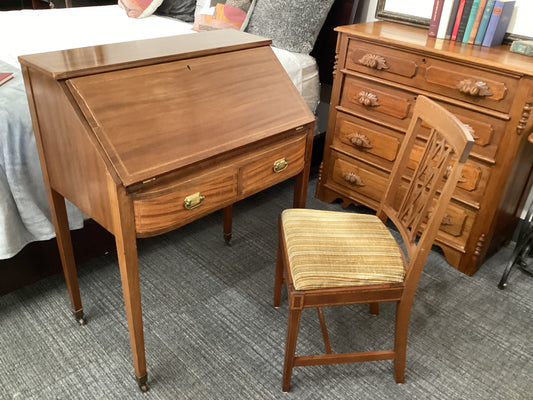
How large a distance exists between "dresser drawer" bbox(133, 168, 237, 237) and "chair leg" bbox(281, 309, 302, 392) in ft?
1.34

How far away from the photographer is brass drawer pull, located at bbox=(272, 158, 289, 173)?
1.58m

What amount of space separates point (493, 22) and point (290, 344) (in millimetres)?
1605

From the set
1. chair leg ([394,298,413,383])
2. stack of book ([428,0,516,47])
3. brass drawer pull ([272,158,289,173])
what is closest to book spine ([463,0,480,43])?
stack of book ([428,0,516,47])

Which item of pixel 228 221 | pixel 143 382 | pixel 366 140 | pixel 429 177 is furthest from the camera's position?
pixel 366 140

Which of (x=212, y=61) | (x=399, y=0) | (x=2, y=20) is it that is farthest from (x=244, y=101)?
(x=2, y=20)

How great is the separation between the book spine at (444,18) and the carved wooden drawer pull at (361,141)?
570 mm

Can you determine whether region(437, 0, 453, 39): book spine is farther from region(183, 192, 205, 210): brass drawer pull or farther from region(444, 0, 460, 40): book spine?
region(183, 192, 205, 210): brass drawer pull

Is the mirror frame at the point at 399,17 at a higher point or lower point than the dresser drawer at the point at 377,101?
higher

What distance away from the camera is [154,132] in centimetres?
131

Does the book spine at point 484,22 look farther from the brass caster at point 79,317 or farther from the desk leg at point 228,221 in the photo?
the brass caster at point 79,317

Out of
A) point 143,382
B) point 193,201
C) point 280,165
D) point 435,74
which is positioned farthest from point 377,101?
point 143,382

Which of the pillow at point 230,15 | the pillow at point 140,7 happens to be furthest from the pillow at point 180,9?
the pillow at point 230,15

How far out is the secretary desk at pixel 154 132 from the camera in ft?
4.05

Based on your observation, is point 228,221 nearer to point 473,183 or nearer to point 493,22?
point 473,183
